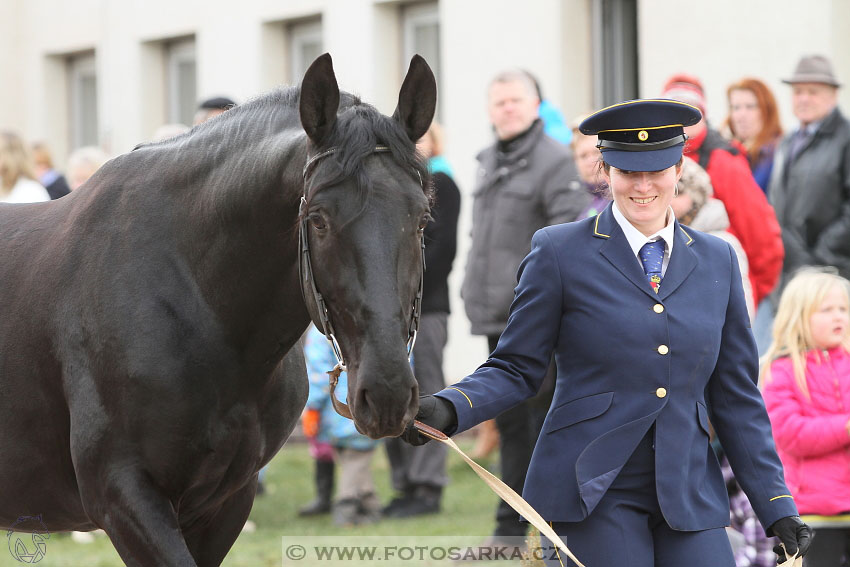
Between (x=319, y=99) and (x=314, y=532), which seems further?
(x=314, y=532)

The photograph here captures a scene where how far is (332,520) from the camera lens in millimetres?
8422

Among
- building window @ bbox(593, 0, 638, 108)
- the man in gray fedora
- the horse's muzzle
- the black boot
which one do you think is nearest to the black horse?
the horse's muzzle

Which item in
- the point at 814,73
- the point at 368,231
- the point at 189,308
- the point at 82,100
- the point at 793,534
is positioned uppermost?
the point at 82,100

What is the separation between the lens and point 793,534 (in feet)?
11.9

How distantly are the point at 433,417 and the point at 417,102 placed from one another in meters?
0.88

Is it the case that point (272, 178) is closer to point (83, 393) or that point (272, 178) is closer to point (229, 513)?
point (83, 393)

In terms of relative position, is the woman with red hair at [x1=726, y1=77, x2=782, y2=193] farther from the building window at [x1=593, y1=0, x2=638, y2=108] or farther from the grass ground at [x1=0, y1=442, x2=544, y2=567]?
the building window at [x1=593, y1=0, x2=638, y2=108]

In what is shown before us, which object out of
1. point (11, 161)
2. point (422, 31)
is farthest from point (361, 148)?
point (422, 31)

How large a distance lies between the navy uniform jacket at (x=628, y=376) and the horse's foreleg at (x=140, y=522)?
0.91 metres

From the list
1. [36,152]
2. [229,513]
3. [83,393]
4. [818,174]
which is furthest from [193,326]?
[36,152]

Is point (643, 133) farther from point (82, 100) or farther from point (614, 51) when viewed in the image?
point (82, 100)

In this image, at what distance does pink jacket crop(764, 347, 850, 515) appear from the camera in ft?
17.6

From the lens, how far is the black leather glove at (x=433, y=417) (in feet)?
11.2

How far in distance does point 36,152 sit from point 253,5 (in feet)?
11.2
